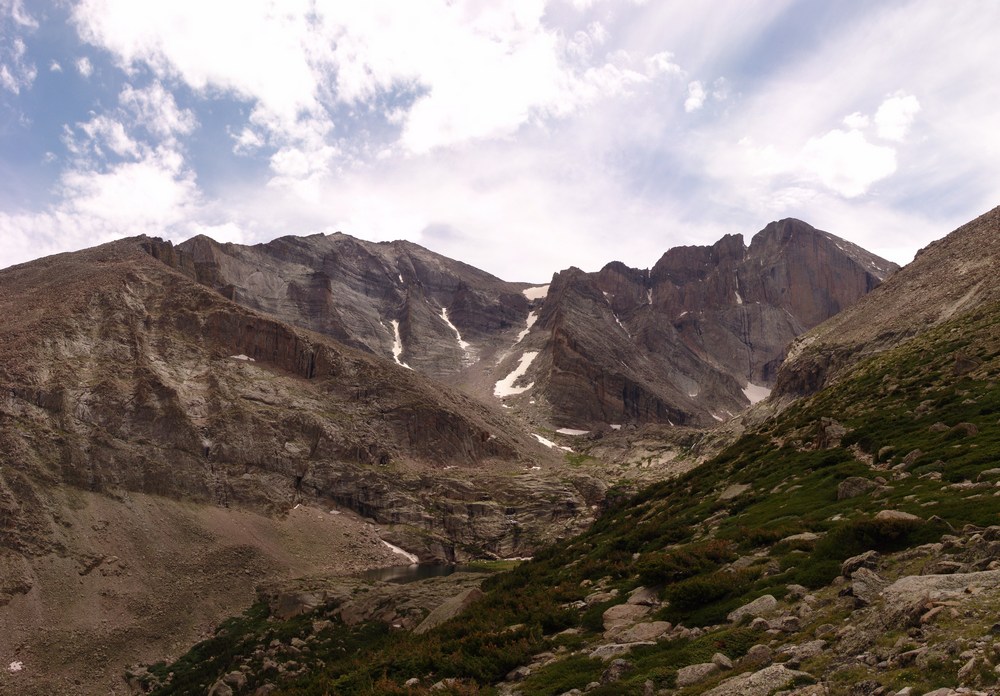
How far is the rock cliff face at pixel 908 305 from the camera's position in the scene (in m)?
82.2

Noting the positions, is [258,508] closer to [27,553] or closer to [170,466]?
[170,466]

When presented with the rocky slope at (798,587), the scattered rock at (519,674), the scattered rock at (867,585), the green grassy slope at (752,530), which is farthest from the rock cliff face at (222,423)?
the scattered rock at (867,585)

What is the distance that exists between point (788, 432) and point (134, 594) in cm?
7185

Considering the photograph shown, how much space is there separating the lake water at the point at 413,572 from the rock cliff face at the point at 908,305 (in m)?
60.0

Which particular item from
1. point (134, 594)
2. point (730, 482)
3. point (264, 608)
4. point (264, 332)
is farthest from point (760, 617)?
point (264, 332)

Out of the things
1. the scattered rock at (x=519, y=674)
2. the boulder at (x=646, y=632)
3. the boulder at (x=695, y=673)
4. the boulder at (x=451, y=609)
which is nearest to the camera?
the boulder at (x=695, y=673)

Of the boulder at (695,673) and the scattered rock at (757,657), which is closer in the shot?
the scattered rock at (757,657)

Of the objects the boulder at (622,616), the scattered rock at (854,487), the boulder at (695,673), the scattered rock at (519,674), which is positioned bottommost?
the scattered rock at (519,674)

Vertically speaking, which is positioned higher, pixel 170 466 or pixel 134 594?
pixel 170 466

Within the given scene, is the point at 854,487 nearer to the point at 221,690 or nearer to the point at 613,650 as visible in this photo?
the point at 613,650

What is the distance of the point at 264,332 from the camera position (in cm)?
15700

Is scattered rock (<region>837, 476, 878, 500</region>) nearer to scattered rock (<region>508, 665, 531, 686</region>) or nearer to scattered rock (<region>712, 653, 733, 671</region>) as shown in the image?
scattered rock (<region>508, 665, 531, 686</region>)

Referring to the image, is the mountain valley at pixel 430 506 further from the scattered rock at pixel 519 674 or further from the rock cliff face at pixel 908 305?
the rock cliff face at pixel 908 305

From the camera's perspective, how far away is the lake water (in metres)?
96.1
